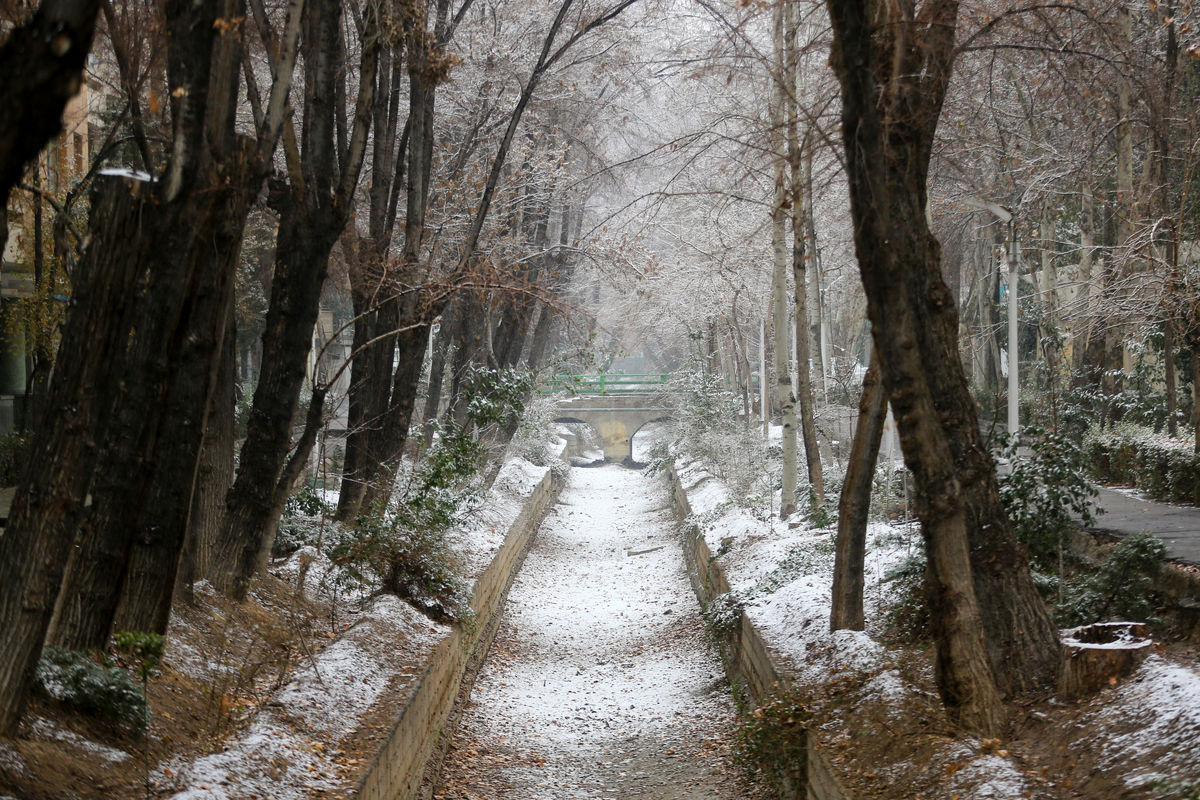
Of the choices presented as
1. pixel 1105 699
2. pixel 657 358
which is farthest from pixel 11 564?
pixel 657 358

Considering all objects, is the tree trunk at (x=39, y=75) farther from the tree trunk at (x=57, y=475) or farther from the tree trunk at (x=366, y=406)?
the tree trunk at (x=366, y=406)

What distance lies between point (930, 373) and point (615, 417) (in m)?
41.8

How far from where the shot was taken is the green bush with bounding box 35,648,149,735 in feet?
17.6

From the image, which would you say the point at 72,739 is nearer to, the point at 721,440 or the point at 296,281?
the point at 296,281

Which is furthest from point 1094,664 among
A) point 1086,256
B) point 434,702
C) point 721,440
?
point 721,440

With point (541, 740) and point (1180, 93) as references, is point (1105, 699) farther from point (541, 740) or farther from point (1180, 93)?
point (1180, 93)

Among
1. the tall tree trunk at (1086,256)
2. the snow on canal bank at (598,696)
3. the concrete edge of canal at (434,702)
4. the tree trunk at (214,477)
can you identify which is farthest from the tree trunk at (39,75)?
the tall tree trunk at (1086,256)

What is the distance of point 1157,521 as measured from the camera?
11078mm

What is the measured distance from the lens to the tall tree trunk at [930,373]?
6.01 metres

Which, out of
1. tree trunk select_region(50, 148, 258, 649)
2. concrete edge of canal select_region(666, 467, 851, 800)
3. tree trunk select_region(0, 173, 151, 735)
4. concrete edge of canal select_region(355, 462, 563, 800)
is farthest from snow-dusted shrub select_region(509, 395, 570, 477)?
tree trunk select_region(0, 173, 151, 735)

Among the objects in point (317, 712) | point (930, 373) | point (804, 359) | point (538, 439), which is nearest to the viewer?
point (930, 373)

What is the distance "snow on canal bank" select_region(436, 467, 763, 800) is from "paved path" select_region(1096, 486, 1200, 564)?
3.93 metres

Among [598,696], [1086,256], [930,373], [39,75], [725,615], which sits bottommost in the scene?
[598,696]

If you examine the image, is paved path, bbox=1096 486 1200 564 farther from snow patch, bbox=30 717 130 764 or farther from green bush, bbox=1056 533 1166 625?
snow patch, bbox=30 717 130 764
